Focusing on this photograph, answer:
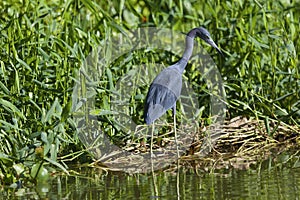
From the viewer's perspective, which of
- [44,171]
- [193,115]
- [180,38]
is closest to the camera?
[44,171]

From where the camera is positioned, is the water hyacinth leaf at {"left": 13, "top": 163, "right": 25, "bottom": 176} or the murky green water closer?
the murky green water

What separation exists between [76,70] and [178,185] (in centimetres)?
118

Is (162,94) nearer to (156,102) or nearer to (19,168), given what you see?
(156,102)

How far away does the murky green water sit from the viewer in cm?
390

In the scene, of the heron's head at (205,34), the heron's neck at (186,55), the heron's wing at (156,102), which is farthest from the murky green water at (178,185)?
the heron's head at (205,34)

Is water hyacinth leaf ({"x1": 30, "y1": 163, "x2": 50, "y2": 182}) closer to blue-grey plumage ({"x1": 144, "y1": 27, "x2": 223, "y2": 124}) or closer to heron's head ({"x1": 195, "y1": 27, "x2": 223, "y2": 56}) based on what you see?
blue-grey plumage ({"x1": 144, "y1": 27, "x2": 223, "y2": 124})

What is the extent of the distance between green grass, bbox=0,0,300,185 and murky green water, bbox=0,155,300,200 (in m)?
0.17

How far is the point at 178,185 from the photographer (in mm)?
4184

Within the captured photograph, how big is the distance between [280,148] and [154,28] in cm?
141

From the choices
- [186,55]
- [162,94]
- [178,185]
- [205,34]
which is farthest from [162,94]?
[178,185]

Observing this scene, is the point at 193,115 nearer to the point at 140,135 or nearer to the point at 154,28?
the point at 140,135

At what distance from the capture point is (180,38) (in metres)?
6.45

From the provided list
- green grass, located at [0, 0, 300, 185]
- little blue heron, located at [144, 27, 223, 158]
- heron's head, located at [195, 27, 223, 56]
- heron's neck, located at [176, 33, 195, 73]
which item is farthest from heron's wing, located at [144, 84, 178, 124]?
heron's head, located at [195, 27, 223, 56]

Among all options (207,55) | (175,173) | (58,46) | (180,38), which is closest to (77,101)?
(58,46)
